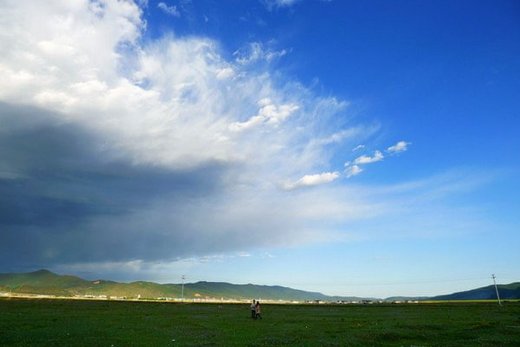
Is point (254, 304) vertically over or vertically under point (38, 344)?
over

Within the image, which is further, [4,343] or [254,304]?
[254,304]

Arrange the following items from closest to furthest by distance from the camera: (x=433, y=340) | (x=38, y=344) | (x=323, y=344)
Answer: (x=38, y=344)
(x=323, y=344)
(x=433, y=340)

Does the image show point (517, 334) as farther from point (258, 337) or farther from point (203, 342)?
point (203, 342)

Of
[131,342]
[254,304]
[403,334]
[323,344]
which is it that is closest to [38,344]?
[131,342]

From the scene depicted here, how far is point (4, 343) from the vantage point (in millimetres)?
29516

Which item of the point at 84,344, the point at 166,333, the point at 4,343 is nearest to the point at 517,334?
the point at 166,333

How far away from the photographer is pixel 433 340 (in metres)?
36.0

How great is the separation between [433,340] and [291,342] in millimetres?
13237

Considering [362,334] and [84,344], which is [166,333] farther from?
[362,334]

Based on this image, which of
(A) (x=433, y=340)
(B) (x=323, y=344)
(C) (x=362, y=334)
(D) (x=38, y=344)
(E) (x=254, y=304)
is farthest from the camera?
(E) (x=254, y=304)

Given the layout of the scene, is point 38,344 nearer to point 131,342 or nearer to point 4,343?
point 4,343

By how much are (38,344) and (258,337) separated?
58.0 ft

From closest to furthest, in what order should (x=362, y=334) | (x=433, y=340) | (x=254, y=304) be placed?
(x=433, y=340) → (x=362, y=334) → (x=254, y=304)

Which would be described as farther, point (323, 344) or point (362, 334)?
point (362, 334)
